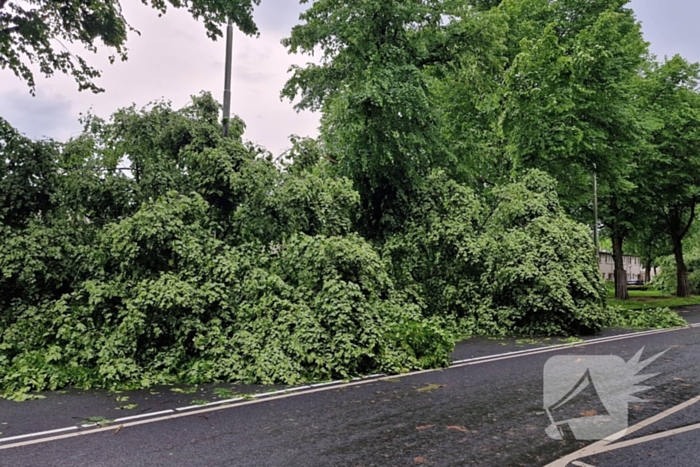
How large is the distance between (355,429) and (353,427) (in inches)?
2.7

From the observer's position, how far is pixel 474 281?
13.5m

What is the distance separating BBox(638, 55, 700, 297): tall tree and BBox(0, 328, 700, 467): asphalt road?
16.8 m

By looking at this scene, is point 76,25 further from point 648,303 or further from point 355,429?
point 648,303

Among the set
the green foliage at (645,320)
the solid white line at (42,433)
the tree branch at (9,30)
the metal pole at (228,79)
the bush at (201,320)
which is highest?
the tree branch at (9,30)

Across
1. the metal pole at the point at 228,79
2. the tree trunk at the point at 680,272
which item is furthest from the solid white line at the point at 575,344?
the tree trunk at the point at 680,272

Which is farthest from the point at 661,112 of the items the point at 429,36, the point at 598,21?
the point at 429,36

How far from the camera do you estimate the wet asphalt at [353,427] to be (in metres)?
4.62

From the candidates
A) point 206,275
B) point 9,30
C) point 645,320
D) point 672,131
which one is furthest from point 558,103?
point 9,30

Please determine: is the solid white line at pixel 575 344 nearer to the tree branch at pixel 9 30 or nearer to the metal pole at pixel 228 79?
the metal pole at pixel 228 79

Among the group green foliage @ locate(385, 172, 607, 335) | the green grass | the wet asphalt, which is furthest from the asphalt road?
the green grass

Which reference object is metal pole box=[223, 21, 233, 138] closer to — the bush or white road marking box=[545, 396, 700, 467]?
the bush

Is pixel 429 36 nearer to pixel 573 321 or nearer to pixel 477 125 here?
pixel 477 125

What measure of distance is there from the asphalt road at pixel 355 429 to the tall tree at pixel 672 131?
16830 millimetres

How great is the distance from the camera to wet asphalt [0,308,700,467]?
462 cm
